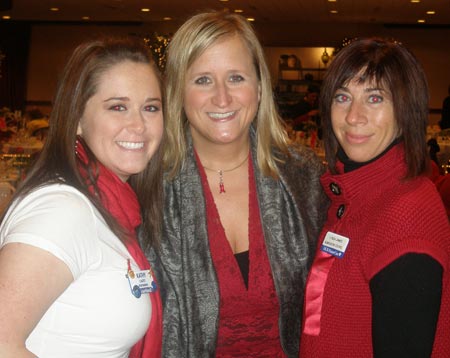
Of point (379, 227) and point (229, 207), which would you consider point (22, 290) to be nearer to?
point (379, 227)

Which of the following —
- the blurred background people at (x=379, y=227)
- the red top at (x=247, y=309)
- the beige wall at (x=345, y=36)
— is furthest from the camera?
the beige wall at (x=345, y=36)

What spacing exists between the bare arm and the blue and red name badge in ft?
1.00

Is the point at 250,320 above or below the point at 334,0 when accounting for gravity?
below

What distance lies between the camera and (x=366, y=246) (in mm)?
1658

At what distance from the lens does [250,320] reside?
2.18 m

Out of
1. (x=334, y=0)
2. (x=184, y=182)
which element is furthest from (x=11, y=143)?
(x=334, y=0)

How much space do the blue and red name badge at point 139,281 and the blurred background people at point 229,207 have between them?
48 cm

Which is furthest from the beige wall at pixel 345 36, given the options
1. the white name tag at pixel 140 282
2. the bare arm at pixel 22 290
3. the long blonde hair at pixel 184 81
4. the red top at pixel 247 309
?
the bare arm at pixel 22 290

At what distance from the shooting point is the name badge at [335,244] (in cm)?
181

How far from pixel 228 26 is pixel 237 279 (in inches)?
39.0

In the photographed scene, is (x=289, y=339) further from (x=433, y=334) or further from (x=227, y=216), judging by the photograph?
(x=433, y=334)

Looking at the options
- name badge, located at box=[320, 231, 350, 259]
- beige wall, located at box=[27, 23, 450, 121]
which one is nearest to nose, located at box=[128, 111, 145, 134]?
name badge, located at box=[320, 231, 350, 259]

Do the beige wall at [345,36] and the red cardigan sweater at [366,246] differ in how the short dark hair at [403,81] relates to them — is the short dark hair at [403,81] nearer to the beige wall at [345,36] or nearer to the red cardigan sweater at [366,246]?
the red cardigan sweater at [366,246]

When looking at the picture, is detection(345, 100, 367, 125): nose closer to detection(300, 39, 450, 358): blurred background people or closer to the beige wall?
detection(300, 39, 450, 358): blurred background people
